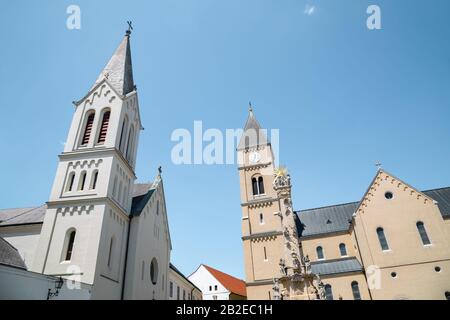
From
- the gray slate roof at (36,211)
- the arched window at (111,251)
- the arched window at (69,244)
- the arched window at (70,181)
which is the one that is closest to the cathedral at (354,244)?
the gray slate roof at (36,211)

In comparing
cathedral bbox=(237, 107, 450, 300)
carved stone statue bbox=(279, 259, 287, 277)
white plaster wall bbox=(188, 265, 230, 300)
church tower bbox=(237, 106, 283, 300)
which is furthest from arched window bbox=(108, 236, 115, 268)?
white plaster wall bbox=(188, 265, 230, 300)

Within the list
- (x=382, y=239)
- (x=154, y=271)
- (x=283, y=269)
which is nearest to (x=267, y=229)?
(x=382, y=239)

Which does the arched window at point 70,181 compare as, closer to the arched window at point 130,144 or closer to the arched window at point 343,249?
the arched window at point 130,144

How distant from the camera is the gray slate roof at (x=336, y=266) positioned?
28.4 m

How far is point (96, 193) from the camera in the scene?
16.6m

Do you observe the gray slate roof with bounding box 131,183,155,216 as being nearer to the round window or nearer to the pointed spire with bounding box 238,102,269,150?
the pointed spire with bounding box 238,102,269,150

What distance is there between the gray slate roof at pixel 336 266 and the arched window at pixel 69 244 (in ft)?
80.0

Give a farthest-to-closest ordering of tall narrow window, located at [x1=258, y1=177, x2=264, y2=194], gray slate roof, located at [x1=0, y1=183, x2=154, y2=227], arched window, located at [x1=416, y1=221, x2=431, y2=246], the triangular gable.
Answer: tall narrow window, located at [x1=258, y1=177, x2=264, y2=194], the triangular gable, arched window, located at [x1=416, y1=221, x2=431, y2=246], gray slate roof, located at [x1=0, y1=183, x2=154, y2=227]

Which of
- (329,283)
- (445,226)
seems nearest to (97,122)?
(329,283)

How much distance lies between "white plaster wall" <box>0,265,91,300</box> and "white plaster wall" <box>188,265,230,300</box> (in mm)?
35410

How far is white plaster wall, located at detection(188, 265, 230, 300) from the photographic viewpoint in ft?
146

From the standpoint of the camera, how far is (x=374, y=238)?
1113 inches

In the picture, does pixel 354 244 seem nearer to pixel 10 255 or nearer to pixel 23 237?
pixel 23 237
